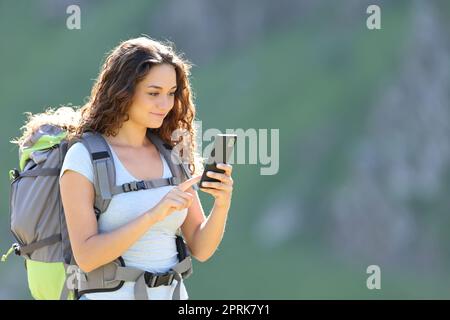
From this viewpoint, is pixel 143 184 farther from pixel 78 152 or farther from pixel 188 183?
pixel 78 152

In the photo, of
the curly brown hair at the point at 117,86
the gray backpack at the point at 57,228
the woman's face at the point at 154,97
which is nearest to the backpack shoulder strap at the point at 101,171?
the gray backpack at the point at 57,228

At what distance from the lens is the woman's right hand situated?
4.18 m

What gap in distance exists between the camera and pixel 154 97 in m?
4.43

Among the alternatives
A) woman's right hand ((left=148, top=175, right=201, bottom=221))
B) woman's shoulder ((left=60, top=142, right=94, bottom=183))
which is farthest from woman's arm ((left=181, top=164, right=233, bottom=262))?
woman's shoulder ((left=60, top=142, right=94, bottom=183))

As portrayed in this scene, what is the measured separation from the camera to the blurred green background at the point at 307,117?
22.5 metres

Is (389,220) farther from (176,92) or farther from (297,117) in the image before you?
(176,92)

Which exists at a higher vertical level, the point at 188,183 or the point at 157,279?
the point at 188,183

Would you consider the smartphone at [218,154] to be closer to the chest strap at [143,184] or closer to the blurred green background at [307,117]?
the chest strap at [143,184]

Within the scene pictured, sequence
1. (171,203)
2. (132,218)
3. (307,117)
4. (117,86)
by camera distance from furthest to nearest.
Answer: (307,117) → (117,86) → (132,218) → (171,203)

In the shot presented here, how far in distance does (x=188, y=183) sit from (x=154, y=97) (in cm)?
39

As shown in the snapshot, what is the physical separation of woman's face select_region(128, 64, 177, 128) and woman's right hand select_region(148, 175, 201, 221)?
0.36 m

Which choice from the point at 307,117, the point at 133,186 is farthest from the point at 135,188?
the point at 307,117

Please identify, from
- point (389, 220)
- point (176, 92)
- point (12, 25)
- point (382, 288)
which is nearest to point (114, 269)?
point (176, 92)

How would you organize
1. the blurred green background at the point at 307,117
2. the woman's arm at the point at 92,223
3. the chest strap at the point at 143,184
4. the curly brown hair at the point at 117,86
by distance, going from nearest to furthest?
the woman's arm at the point at 92,223 → the chest strap at the point at 143,184 → the curly brown hair at the point at 117,86 → the blurred green background at the point at 307,117
